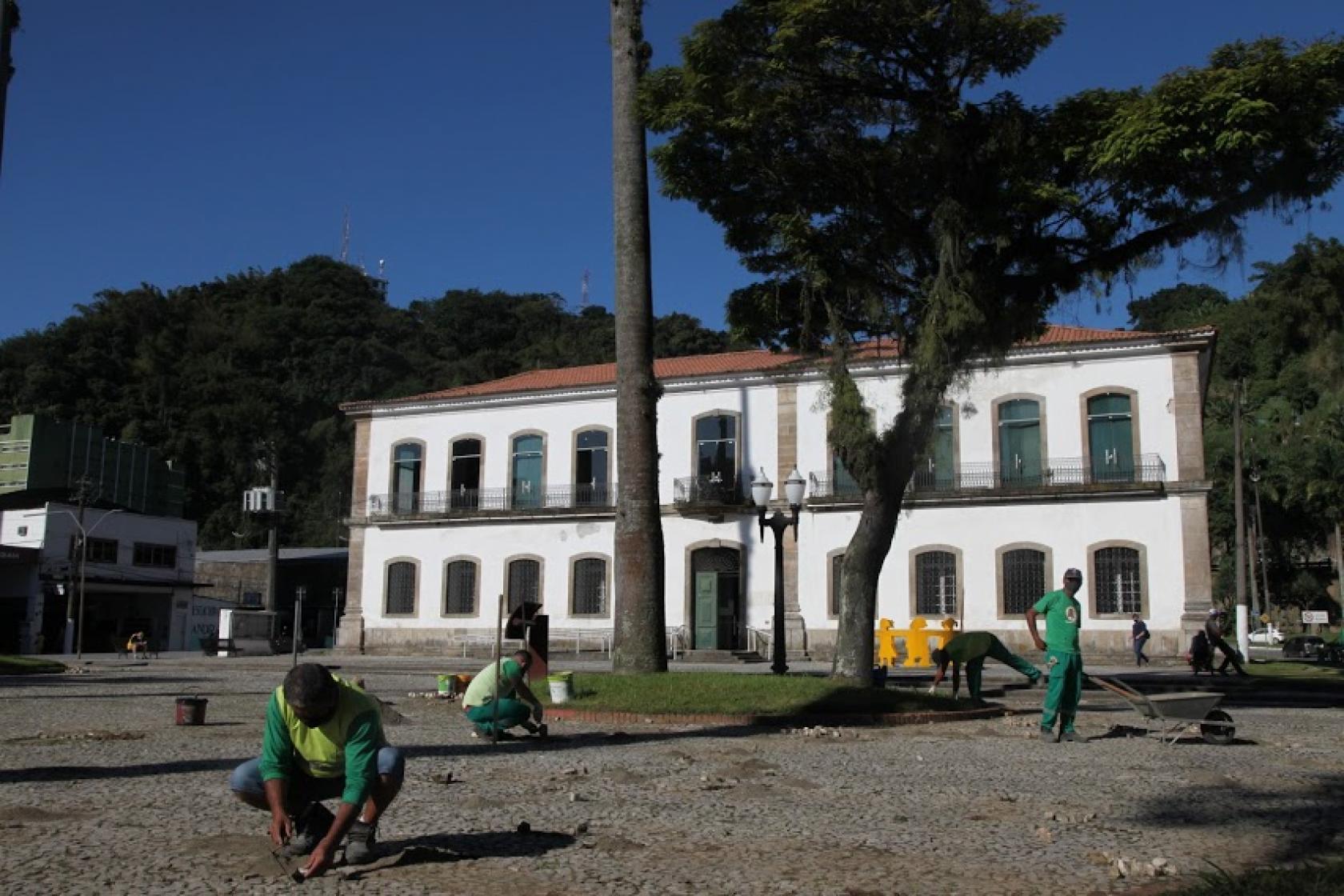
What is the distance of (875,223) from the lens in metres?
14.4

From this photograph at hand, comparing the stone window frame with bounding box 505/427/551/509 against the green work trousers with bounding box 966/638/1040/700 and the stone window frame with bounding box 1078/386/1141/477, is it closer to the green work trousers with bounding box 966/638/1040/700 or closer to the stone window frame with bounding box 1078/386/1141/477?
the stone window frame with bounding box 1078/386/1141/477

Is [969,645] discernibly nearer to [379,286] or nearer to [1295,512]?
[1295,512]

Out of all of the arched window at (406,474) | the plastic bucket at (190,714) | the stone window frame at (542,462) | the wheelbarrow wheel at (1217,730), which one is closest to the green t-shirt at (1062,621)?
the wheelbarrow wheel at (1217,730)

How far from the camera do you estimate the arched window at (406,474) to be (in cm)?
3631

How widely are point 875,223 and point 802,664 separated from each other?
49.2 ft

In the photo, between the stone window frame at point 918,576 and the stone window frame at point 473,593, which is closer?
the stone window frame at point 918,576

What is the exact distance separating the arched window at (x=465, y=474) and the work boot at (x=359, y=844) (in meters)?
30.8

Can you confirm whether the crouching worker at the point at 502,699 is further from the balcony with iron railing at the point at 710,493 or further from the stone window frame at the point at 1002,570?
the balcony with iron railing at the point at 710,493

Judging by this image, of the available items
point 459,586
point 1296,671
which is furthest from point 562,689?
point 459,586

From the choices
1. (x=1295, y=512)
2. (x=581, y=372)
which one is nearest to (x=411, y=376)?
(x=581, y=372)

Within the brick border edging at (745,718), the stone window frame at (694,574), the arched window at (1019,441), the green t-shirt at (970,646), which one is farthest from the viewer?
the stone window frame at (694,574)

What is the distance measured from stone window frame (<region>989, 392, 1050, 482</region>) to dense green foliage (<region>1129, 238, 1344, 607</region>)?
63.9ft

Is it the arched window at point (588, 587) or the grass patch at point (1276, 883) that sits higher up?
the arched window at point (588, 587)

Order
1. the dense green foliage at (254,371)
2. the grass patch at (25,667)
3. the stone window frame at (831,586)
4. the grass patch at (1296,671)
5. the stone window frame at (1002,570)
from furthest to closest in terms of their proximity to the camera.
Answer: the dense green foliage at (254,371)
the stone window frame at (831,586)
the stone window frame at (1002,570)
the grass patch at (25,667)
the grass patch at (1296,671)
